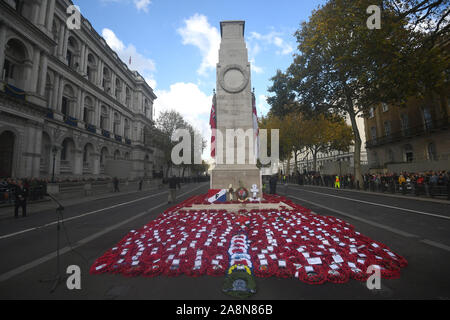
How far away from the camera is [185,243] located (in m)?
4.74

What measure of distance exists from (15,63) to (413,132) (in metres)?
44.7

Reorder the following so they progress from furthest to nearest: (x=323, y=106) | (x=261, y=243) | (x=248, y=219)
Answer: (x=323, y=106)
(x=248, y=219)
(x=261, y=243)

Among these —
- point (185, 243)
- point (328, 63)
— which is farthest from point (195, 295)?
point (328, 63)

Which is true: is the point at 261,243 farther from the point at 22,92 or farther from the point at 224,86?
the point at 22,92

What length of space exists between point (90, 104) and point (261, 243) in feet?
117

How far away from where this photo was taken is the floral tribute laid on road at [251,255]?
11.0ft

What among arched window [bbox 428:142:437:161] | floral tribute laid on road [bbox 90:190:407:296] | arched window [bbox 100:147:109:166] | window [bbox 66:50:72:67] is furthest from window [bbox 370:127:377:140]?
window [bbox 66:50:72:67]

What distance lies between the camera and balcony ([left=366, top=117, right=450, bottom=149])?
74.5ft

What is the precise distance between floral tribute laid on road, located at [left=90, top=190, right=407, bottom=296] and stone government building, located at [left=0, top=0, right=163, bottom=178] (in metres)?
18.1

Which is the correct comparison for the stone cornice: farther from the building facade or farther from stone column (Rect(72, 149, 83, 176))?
the building facade

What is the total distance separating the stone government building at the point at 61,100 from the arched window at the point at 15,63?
2.7 inches

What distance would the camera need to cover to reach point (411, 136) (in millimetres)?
26547

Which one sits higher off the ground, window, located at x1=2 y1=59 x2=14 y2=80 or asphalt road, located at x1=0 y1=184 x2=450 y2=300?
window, located at x1=2 y1=59 x2=14 y2=80

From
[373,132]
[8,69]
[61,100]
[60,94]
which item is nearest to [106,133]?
[61,100]
